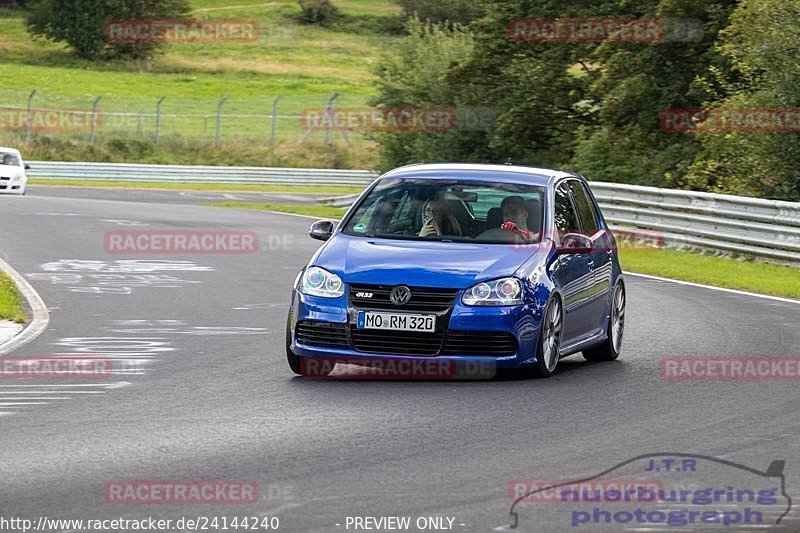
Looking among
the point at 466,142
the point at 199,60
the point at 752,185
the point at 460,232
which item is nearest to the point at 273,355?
the point at 460,232

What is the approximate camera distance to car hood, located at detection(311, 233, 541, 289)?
1080cm

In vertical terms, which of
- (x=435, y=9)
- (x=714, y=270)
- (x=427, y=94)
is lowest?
(x=435, y=9)

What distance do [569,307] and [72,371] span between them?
3702 mm

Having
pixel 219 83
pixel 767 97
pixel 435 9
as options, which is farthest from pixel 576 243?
pixel 435 9

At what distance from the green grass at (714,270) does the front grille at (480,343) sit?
30.4ft

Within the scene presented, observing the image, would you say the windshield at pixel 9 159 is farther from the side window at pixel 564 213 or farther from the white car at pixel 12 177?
the side window at pixel 564 213

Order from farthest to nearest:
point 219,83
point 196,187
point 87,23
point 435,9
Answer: point 435,9 → point 87,23 → point 219,83 → point 196,187

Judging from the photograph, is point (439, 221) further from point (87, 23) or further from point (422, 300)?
point (87, 23)

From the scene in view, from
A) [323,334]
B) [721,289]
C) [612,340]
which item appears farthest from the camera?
[721,289]

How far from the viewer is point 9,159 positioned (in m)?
43.2

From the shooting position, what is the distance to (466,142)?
4419 cm

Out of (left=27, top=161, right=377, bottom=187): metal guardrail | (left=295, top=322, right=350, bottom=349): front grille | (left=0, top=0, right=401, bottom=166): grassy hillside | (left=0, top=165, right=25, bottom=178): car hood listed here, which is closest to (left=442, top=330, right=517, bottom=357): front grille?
(left=295, top=322, right=350, bottom=349): front grille

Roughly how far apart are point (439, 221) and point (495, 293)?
3.73 feet

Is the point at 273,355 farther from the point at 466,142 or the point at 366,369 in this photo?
the point at 466,142
